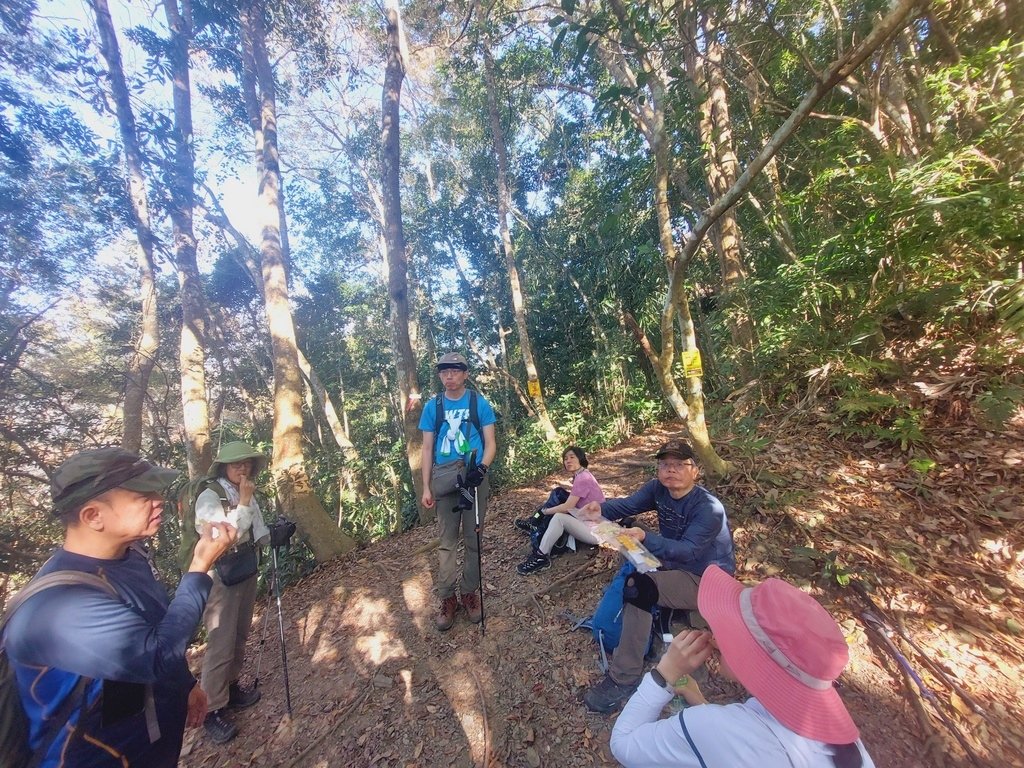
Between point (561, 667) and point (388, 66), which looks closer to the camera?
point (561, 667)

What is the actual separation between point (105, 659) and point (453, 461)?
2.26 meters

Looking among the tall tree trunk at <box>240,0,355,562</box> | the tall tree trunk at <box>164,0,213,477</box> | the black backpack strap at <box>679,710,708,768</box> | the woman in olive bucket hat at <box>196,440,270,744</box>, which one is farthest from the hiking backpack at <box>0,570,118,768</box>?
the tall tree trunk at <box>164,0,213,477</box>

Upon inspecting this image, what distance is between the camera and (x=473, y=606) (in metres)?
3.60

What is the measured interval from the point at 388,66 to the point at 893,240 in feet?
26.5

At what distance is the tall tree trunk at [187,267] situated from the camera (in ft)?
22.4

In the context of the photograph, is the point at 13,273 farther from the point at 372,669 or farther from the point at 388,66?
the point at 372,669

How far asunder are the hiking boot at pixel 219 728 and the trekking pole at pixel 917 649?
14.9ft

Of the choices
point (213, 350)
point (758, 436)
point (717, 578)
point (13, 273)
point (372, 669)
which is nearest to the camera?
point (717, 578)

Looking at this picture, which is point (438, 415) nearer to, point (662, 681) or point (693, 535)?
point (693, 535)


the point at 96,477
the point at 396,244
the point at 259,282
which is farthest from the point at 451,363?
the point at 259,282

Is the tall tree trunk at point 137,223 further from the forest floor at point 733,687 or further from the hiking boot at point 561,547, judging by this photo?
the hiking boot at point 561,547

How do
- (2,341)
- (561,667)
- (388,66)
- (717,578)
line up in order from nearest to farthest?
(717,578) < (561,667) < (388,66) < (2,341)

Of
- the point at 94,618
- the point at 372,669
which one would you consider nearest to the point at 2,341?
the point at 372,669

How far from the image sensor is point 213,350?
15.3m
